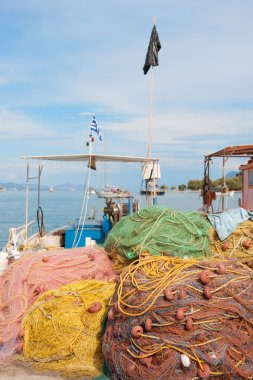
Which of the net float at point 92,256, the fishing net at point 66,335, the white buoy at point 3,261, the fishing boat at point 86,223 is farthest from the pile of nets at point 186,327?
the fishing boat at point 86,223

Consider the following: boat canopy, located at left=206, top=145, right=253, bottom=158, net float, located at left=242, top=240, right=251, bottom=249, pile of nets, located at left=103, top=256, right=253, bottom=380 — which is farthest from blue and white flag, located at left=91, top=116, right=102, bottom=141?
pile of nets, located at left=103, top=256, right=253, bottom=380

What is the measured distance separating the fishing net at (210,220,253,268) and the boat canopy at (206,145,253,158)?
558cm

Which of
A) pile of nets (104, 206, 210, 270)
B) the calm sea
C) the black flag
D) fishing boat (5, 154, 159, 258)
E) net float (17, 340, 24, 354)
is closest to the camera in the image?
net float (17, 340, 24, 354)

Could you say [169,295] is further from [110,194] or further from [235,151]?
[110,194]

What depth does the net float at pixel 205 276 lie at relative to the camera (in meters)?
4.56

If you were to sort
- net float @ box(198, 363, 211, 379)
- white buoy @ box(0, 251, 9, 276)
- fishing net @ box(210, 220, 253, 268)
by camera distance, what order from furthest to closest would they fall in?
1. white buoy @ box(0, 251, 9, 276)
2. fishing net @ box(210, 220, 253, 268)
3. net float @ box(198, 363, 211, 379)

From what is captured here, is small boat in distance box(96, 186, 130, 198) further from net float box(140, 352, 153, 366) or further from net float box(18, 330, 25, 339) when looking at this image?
net float box(140, 352, 153, 366)

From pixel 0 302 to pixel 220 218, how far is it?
3.60 m

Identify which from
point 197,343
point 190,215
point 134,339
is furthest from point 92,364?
point 190,215

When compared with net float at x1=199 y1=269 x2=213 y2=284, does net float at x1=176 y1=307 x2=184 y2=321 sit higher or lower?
lower

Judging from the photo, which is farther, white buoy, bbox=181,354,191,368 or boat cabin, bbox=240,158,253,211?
boat cabin, bbox=240,158,253,211

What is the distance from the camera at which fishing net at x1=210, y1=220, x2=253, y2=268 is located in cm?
648

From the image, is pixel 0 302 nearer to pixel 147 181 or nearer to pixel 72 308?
pixel 72 308

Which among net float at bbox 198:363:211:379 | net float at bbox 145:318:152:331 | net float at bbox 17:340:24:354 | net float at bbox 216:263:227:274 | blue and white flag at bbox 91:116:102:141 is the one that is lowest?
net float at bbox 17:340:24:354
